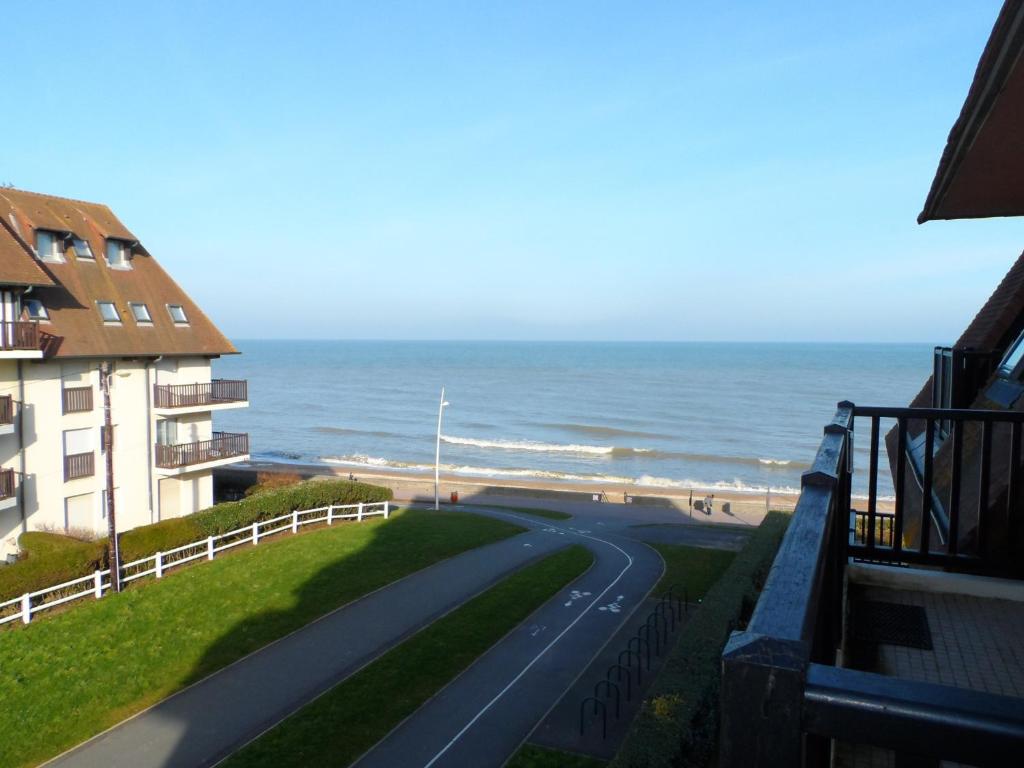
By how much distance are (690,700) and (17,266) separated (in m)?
20.5

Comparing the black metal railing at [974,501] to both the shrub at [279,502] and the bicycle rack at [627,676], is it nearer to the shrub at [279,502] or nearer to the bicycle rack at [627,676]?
the bicycle rack at [627,676]

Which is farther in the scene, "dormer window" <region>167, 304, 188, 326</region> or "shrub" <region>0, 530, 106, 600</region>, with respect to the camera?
"dormer window" <region>167, 304, 188, 326</region>

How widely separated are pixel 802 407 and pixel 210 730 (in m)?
80.0

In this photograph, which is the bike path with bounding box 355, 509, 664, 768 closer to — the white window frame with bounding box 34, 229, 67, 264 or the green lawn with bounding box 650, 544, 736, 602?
the green lawn with bounding box 650, 544, 736, 602

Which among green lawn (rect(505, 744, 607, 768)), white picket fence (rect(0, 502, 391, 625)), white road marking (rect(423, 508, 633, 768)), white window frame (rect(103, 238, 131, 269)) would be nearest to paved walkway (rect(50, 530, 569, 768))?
white road marking (rect(423, 508, 633, 768))

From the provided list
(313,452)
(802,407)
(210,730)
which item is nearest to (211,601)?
(210,730)

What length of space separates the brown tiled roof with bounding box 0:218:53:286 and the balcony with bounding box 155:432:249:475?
6.87m

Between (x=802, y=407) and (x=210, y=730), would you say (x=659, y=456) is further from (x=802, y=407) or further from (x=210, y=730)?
(x=210, y=730)

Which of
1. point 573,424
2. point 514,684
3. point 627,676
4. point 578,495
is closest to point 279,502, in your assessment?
point 514,684

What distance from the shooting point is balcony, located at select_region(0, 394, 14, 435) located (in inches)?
778

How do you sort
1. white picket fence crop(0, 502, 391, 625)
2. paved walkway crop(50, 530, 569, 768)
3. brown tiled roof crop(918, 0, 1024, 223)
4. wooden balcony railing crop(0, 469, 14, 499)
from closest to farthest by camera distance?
brown tiled roof crop(918, 0, 1024, 223) < paved walkway crop(50, 530, 569, 768) < white picket fence crop(0, 502, 391, 625) < wooden balcony railing crop(0, 469, 14, 499)

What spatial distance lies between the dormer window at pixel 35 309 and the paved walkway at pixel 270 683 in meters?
13.0

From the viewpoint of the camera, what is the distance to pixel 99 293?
24.9 m

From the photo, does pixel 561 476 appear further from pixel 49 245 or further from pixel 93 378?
pixel 49 245
